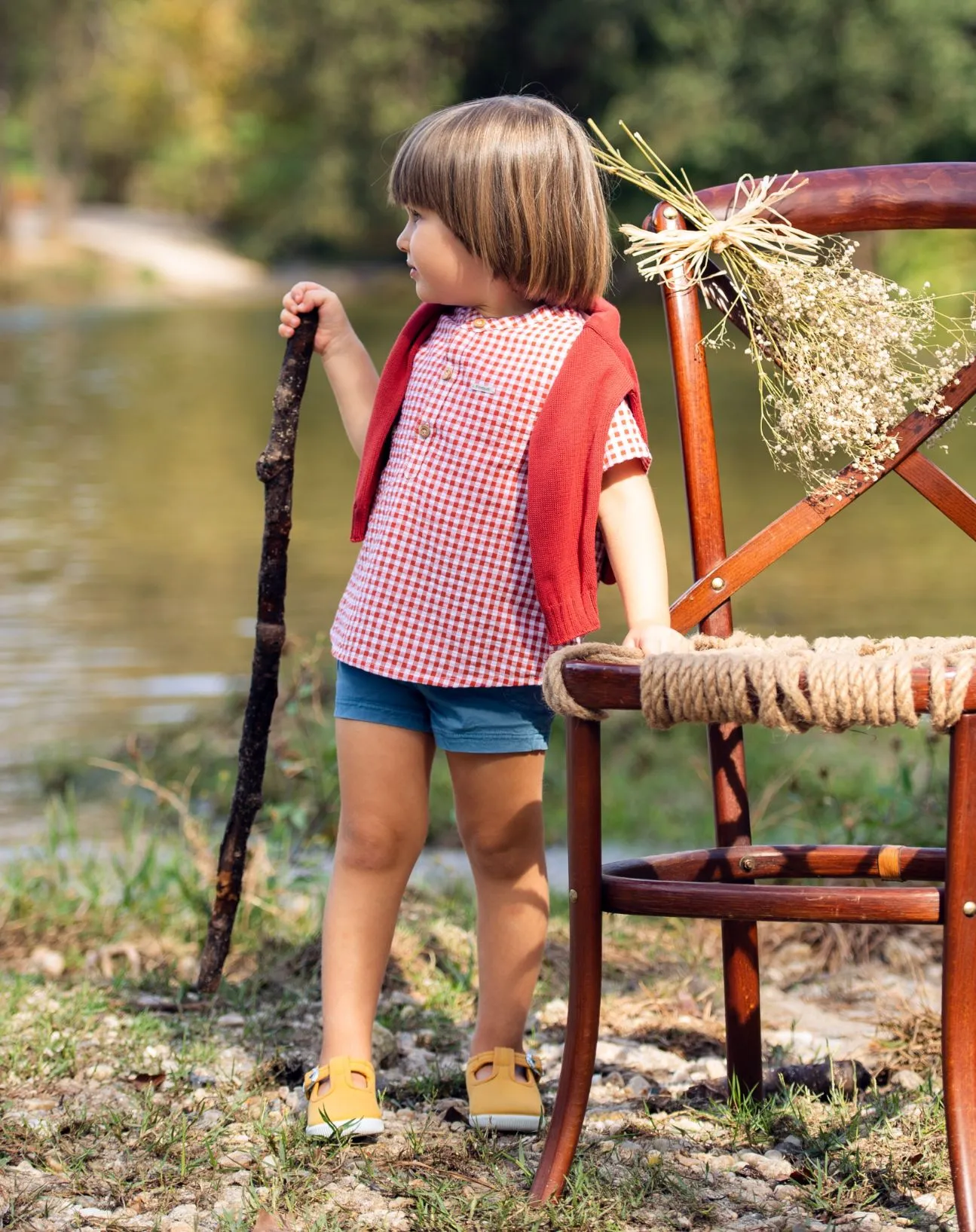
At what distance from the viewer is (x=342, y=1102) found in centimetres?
249

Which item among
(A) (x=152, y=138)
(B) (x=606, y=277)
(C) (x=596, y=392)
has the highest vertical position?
(A) (x=152, y=138)

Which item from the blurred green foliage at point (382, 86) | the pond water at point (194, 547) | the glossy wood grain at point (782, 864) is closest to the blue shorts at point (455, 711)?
the glossy wood grain at point (782, 864)

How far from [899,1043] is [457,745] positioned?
3.23 feet

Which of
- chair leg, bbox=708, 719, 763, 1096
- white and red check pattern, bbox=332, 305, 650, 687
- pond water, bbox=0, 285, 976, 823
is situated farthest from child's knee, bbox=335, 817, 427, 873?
pond water, bbox=0, 285, 976, 823

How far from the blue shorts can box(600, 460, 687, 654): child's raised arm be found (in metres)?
0.24

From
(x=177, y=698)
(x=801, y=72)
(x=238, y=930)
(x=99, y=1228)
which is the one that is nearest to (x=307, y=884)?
(x=238, y=930)

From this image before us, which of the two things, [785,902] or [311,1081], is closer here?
[785,902]

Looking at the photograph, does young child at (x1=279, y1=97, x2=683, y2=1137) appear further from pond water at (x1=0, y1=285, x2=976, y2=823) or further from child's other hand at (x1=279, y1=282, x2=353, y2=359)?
pond water at (x1=0, y1=285, x2=976, y2=823)

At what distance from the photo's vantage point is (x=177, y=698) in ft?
18.9

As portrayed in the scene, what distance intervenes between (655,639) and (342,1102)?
0.83 meters

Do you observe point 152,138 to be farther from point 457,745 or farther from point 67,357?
point 457,745

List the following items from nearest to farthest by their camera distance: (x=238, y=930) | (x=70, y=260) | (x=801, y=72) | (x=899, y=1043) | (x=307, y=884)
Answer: (x=899, y=1043)
(x=238, y=930)
(x=307, y=884)
(x=801, y=72)
(x=70, y=260)

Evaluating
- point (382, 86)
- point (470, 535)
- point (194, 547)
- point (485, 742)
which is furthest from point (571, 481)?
point (382, 86)

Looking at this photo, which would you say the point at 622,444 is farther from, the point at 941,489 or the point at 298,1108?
the point at 298,1108
